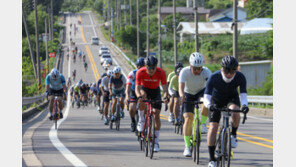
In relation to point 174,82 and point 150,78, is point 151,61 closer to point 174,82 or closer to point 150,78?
point 150,78

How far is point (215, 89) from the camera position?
8961 mm

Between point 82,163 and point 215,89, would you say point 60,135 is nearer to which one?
point 82,163

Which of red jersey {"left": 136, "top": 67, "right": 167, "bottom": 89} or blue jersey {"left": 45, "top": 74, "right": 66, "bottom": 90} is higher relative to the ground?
red jersey {"left": 136, "top": 67, "right": 167, "bottom": 89}

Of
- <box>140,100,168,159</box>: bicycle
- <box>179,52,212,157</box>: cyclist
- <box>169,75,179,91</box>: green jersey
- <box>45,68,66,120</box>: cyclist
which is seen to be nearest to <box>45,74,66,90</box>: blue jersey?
<box>45,68,66,120</box>: cyclist

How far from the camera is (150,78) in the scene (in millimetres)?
11891

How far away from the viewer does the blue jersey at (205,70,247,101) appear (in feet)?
28.8

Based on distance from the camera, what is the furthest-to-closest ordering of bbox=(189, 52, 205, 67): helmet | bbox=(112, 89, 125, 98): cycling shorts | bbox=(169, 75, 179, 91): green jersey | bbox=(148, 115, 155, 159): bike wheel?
bbox=(112, 89, 125, 98): cycling shorts, bbox=(169, 75, 179, 91): green jersey, bbox=(148, 115, 155, 159): bike wheel, bbox=(189, 52, 205, 67): helmet

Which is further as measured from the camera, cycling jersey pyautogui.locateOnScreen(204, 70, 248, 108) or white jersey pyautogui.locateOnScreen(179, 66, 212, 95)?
white jersey pyautogui.locateOnScreen(179, 66, 212, 95)

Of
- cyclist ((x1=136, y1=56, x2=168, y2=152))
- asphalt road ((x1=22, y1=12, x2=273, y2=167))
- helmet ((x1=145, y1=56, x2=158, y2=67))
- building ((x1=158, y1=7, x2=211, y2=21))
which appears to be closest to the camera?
asphalt road ((x1=22, y1=12, x2=273, y2=167))

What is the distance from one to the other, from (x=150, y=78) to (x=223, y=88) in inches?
127

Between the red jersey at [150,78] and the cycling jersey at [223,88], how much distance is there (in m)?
2.84

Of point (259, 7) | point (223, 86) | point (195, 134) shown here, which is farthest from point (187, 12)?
point (223, 86)

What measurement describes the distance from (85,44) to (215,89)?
11093cm

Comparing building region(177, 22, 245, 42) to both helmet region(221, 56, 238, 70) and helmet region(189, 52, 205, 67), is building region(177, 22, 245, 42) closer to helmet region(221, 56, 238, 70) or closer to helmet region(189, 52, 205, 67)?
helmet region(189, 52, 205, 67)
